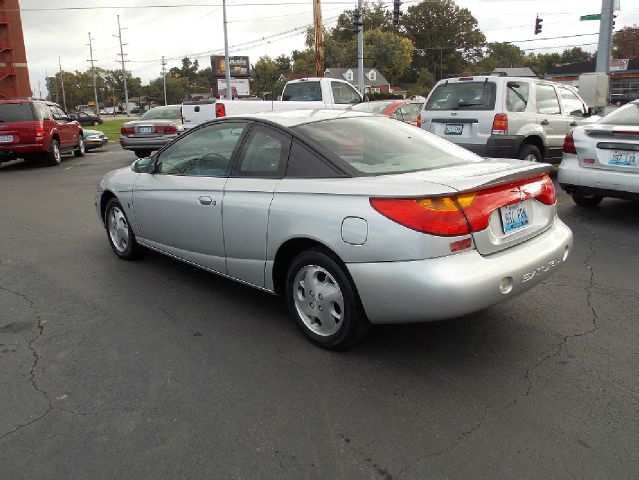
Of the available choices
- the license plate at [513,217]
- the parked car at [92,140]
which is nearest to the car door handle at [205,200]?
the license plate at [513,217]

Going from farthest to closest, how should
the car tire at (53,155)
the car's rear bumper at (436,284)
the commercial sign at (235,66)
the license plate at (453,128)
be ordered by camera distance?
the commercial sign at (235,66)
the car tire at (53,155)
the license plate at (453,128)
the car's rear bumper at (436,284)

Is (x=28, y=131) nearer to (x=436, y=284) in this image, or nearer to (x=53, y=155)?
(x=53, y=155)

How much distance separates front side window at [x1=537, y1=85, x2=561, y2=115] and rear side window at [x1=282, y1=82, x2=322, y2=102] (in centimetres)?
560

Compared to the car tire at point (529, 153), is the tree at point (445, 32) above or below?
above

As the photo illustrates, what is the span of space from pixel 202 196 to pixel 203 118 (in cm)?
958

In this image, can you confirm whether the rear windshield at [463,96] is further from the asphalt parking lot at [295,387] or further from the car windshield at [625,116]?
the asphalt parking lot at [295,387]

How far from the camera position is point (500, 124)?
28.2ft

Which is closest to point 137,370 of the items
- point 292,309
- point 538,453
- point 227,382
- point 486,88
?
point 227,382

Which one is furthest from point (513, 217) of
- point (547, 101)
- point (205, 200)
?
point (547, 101)

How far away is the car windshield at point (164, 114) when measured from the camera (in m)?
16.1

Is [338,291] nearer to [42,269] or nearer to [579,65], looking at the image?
[42,269]

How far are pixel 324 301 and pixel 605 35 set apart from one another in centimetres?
2029

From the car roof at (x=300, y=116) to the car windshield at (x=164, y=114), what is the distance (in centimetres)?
1262

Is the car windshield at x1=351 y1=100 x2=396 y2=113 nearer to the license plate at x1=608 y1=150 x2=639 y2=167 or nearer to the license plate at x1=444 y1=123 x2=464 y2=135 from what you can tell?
the license plate at x1=444 y1=123 x2=464 y2=135
